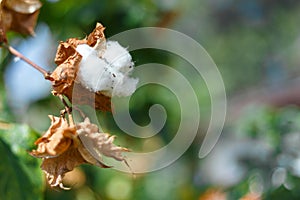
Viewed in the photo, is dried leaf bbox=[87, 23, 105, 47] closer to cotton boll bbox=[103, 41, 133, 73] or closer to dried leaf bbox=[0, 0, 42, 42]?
cotton boll bbox=[103, 41, 133, 73]

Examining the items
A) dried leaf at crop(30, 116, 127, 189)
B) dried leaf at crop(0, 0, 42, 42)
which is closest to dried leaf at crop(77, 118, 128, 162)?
dried leaf at crop(30, 116, 127, 189)

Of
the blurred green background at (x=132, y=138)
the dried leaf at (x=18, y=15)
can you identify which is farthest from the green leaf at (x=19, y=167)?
the dried leaf at (x=18, y=15)

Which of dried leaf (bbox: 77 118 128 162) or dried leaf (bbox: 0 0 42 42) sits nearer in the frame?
dried leaf (bbox: 77 118 128 162)

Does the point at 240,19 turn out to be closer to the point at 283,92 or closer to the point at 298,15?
the point at 298,15

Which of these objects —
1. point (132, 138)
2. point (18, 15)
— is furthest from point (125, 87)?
point (132, 138)

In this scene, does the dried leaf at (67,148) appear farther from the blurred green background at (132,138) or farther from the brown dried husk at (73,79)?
the blurred green background at (132,138)

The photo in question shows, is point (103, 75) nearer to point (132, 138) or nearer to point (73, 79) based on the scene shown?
point (73, 79)
